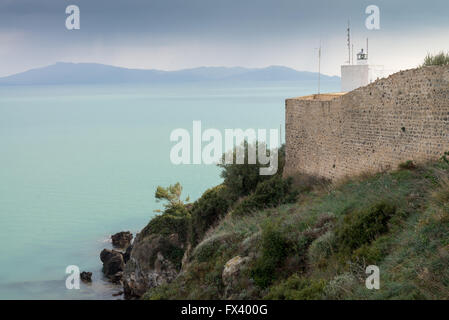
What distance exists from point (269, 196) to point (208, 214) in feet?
21.4

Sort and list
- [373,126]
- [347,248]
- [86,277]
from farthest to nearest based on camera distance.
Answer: [86,277] < [373,126] < [347,248]

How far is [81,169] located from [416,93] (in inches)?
3342

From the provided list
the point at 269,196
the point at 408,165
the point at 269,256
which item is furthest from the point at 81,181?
the point at 269,256

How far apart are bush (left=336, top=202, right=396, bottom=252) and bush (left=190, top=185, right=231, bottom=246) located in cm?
1269

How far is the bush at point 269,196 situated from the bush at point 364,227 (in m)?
7.27

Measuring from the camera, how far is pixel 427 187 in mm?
10398

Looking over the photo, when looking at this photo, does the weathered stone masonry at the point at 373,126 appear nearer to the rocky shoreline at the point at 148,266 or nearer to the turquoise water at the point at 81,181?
the rocky shoreline at the point at 148,266

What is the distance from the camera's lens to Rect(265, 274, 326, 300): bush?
8.09m

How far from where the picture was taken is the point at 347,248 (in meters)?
9.26

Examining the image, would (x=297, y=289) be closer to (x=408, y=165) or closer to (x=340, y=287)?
(x=340, y=287)

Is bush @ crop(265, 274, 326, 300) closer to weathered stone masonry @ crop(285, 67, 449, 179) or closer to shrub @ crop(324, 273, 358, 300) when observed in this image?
shrub @ crop(324, 273, 358, 300)

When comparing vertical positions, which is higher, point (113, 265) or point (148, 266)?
point (148, 266)

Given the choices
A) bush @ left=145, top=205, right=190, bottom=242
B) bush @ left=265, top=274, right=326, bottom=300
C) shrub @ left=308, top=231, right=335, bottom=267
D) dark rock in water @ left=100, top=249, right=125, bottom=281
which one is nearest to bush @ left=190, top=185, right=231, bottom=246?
bush @ left=145, top=205, right=190, bottom=242
